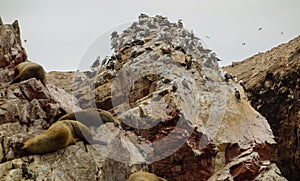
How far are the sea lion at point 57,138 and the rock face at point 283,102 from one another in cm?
1160

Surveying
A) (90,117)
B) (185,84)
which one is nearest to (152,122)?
(90,117)

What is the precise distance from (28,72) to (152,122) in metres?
4.91

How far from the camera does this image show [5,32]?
17016 millimetres

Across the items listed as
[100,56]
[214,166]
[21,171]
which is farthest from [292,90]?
[21,171]

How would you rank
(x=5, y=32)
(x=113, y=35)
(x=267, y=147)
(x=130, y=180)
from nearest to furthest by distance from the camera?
1. (x=130, y=180)
2. (x=267, y=147)
3. (x=5, y=32)
4. (x=113, y=35)

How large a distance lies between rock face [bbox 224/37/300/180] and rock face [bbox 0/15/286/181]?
12.0ft

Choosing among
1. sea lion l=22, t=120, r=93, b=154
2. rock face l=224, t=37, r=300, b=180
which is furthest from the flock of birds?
sea lion l=22, t=120, r=93, b=154

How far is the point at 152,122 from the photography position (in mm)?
14719

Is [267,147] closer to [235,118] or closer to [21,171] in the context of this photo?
[235,118]

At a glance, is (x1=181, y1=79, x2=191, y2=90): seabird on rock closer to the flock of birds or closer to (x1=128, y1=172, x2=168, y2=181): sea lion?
the flock of birds

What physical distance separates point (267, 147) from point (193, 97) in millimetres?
3612

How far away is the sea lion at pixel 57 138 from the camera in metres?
10.4

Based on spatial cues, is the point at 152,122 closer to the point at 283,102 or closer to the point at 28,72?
the point at 28,72

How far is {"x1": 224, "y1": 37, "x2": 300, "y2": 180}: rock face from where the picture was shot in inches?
793
